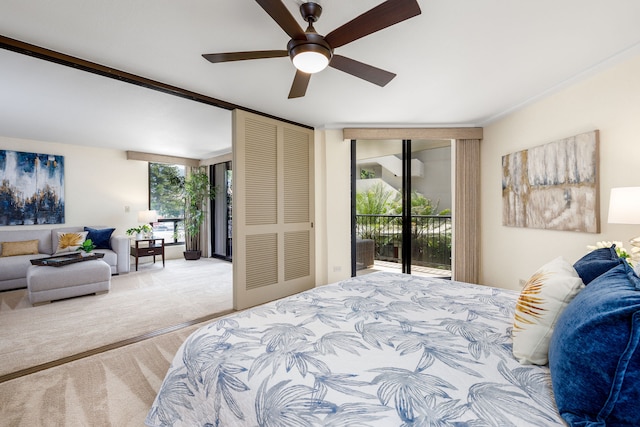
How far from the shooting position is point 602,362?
734 mm

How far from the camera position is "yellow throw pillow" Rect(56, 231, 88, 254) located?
15.5 feet

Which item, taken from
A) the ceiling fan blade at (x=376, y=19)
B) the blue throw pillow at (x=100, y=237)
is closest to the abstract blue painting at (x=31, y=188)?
the blue throw pillow at (x=100, y=237)

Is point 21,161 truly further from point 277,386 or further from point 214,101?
point 277,386

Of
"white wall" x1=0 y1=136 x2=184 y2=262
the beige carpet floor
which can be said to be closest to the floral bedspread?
the beige carpet floor

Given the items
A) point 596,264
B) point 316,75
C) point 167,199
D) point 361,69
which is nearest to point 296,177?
point 316,75

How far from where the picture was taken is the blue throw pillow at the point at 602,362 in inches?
27.3

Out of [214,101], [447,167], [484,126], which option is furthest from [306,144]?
[484,126]

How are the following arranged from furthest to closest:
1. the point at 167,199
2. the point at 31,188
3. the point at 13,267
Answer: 1. the point at 167,199
2. the point at 31,188
3. the point at 13,267

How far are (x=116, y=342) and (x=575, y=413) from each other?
3.13m

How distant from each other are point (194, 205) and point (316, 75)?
16.7 feet

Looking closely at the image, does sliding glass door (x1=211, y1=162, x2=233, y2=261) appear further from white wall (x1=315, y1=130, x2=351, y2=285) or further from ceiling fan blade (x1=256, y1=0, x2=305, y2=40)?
ceiling fan blade (x1=256, y1=0, x2=305, y2=40)

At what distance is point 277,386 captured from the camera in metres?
0.96

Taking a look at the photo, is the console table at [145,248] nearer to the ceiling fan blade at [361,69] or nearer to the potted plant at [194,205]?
the potted plant at [194,205]

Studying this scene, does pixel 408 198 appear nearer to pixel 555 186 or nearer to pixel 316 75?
pixel 555 186
